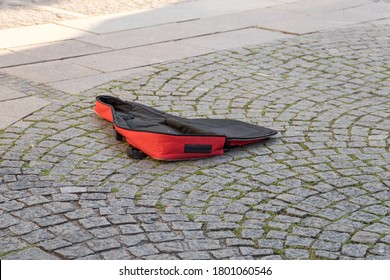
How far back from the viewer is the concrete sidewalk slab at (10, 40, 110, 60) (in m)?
8.16

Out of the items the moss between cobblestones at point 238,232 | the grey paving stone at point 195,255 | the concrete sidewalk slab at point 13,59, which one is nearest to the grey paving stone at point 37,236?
the grey paving stone at point 195,255

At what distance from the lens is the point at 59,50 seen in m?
8.37

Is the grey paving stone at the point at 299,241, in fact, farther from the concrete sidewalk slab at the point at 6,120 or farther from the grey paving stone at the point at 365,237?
the concrete sidewalk slab at the point at 6,120

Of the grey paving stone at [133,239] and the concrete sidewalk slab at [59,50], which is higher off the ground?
the concrete sidewalk slab at [59,50]

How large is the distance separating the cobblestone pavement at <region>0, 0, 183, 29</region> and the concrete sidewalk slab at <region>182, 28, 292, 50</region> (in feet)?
6.59

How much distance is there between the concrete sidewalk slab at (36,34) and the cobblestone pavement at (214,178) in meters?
1.41

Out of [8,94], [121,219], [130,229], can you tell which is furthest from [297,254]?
[8,94]

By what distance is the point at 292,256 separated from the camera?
4.10 metres

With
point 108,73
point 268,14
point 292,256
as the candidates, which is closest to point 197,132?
point 292,256

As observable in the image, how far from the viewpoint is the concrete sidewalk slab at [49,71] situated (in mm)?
7398

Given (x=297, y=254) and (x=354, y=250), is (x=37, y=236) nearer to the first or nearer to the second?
A: (x=297, y=254)

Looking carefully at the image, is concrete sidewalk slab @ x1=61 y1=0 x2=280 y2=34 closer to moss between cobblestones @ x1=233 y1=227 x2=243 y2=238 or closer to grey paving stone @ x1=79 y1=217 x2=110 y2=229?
grey paving stone @ x1=79 y1=217 x2=110 y2=229

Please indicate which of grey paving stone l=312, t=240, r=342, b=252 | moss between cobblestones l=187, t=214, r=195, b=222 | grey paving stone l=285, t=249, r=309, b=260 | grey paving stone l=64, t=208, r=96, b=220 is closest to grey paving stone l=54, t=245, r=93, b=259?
grey paving stone l=64, t=208, r=96, b=220

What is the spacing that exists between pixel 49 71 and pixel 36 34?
1.66 meters
